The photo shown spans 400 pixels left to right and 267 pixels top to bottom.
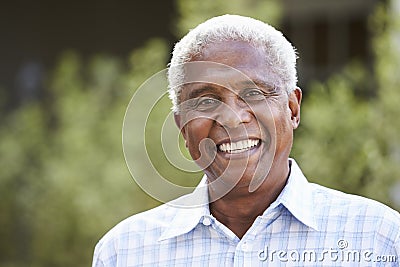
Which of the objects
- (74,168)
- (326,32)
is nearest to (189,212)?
(74,168)

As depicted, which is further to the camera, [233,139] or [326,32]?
[326,32]

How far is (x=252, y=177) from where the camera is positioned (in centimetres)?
234

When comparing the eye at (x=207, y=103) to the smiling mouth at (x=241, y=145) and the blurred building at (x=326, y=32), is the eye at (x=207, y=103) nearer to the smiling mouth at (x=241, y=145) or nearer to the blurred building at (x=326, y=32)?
the smiling mouth at (x=241, y=145)

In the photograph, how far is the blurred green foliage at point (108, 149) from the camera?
5.17m

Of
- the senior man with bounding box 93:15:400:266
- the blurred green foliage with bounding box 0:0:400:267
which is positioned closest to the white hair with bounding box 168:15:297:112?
the senior man with bounding box 93:15:400:266

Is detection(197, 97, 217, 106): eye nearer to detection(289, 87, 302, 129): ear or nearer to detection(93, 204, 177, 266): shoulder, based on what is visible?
detection(289, 87, 302, 129): ear

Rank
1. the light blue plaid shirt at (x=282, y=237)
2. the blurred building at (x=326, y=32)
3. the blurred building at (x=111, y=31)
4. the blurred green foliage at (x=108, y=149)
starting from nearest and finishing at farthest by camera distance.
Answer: the light blue plaid shirt at (x=282, y=237) → the blurred green foliage at (x=108, y=149) → the blurred building at (x=111, y=31) → the blurred building at (x=326, y=32)

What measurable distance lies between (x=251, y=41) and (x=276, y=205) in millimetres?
452

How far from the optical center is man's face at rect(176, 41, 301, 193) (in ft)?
7.57

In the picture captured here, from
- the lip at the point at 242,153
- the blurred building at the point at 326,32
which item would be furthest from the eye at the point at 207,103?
the blurred building at the point at 326,32

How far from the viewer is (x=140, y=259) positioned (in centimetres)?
249

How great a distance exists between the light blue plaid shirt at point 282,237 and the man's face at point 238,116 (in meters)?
0.15

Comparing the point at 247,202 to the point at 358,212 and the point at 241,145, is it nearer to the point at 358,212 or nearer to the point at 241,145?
the point at 241,145

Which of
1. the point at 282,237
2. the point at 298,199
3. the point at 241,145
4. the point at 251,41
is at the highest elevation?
the point at 251,41
